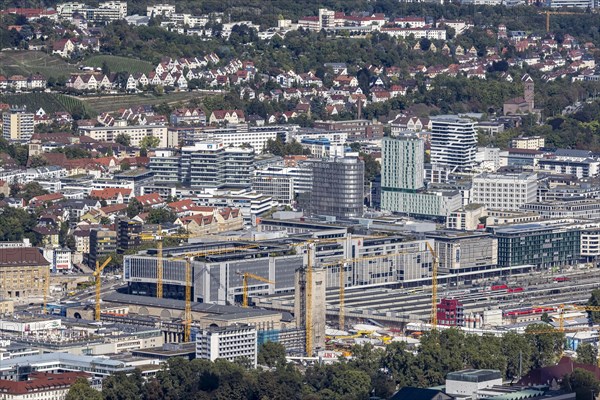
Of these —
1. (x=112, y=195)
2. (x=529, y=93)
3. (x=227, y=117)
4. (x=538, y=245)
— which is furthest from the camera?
(x=529, y=93)

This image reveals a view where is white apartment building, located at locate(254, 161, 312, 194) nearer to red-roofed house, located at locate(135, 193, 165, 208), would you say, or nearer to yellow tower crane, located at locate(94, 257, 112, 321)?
red-roofed house, located at locate(135, 193, 165, 208)

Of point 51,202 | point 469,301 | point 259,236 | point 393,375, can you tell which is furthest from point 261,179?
point 393,375

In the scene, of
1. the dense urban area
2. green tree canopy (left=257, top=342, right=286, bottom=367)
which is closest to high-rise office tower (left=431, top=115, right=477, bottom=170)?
the dense urban area

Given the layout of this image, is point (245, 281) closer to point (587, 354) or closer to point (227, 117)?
point (587, 354)

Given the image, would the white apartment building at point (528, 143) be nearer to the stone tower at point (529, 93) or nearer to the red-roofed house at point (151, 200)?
the stone tower at point (529, 93)

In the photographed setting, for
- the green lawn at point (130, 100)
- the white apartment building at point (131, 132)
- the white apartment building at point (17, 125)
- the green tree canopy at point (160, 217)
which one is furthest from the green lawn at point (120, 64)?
the green tree canopy at point (160, 217)

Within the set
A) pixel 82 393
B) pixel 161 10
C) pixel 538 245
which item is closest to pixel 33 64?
pixel 161 10

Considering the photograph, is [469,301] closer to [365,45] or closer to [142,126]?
[142,126]

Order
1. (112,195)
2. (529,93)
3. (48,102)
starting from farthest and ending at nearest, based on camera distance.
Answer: (529,93) → (48,102) → (112,195)
